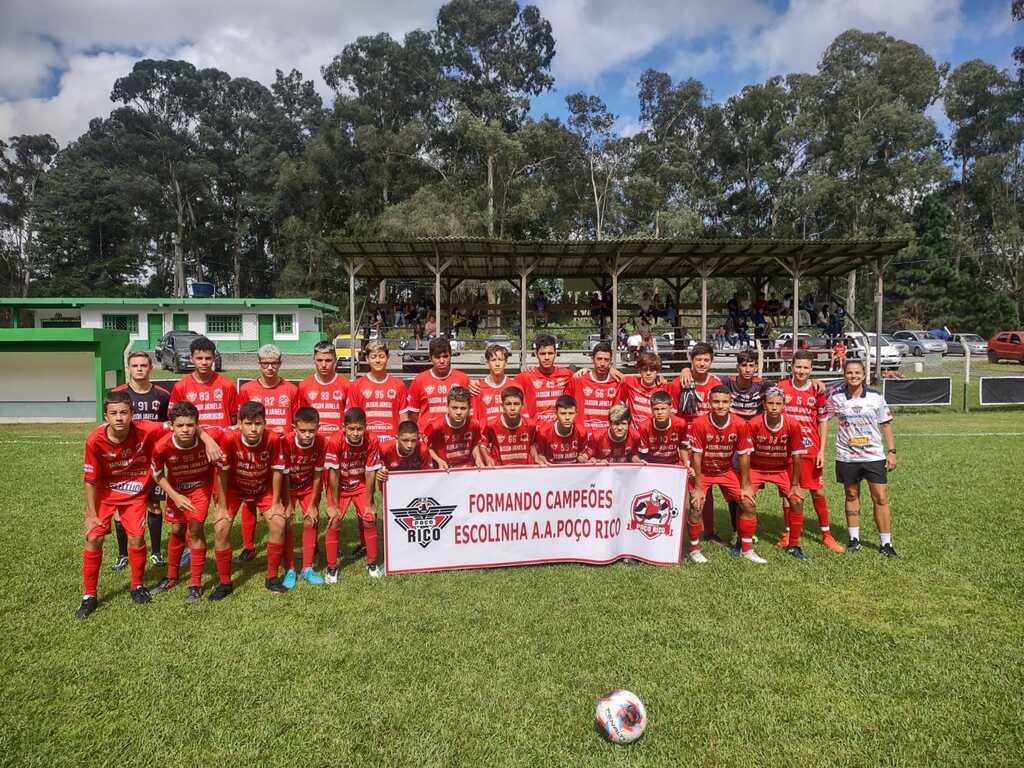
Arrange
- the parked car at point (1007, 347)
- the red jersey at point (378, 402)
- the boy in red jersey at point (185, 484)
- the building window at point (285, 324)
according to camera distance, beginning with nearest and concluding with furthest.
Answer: the boy in red jersey at point (185, 484) → the red jersey at point (378, 402) → the parked car at point (1007, 347) → the building window at point (285, 324)

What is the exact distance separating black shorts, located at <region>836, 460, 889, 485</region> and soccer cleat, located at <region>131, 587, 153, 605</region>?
20.9ft

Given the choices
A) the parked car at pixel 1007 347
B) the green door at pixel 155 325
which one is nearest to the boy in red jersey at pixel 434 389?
the parked car at pixel 1007 347

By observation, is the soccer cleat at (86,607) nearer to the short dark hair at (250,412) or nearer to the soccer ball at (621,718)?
the short dark hair at (250,412)

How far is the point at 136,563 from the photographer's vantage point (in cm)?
507

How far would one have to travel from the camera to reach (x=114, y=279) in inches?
2169

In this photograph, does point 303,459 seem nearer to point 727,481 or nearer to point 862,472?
point 727,481

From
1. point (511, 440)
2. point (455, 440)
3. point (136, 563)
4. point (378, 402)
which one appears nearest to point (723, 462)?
point (511, 440)

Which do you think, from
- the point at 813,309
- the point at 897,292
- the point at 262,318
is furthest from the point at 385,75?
the point at 897,292

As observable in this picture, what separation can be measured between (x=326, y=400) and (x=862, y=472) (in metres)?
5.47

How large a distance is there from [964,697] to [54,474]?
1127cm

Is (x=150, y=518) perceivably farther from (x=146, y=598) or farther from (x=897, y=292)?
(x=897, y=292)

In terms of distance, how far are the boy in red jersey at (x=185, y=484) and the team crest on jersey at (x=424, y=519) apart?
5.37 feet

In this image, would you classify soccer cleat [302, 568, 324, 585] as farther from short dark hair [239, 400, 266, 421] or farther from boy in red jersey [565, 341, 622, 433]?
boy in red jersey [565, 341, 622, 433]

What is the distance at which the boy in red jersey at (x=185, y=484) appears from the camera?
5066 mm
